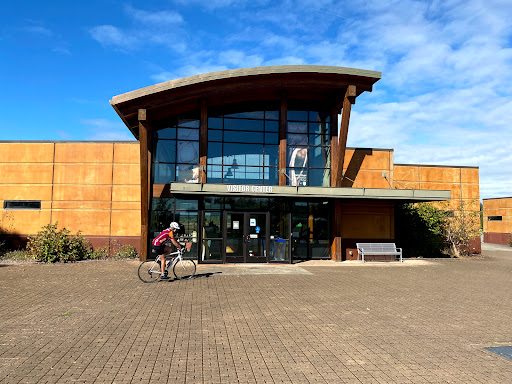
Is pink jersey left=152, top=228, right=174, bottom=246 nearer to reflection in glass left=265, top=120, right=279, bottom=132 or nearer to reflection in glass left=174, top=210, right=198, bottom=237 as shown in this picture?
reflection in glass left=174, top=210, right=198, bottom=237

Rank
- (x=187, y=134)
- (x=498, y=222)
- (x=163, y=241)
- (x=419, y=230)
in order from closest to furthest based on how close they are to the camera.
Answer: (x=163, y=241), (x=187, y=134), (x=419, y=230), (x=498, y=222)

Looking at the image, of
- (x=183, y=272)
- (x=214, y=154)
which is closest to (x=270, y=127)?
(x=214, y=154)

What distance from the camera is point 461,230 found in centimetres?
2081

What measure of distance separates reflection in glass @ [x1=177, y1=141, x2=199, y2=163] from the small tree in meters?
13.8

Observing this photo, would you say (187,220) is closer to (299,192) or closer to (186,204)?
(186,204)

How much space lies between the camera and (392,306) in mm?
8391

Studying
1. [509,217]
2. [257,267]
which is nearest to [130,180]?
[257,267]

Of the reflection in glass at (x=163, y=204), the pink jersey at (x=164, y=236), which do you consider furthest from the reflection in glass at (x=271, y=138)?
the pink jersey at (x=164, y=236)

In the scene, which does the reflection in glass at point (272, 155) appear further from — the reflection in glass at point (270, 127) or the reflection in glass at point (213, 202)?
the reflection in glass at point (213, 202)

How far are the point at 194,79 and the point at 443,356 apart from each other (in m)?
13.7

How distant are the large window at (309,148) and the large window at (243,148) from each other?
28.8 inches

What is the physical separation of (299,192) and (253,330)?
10008 mm

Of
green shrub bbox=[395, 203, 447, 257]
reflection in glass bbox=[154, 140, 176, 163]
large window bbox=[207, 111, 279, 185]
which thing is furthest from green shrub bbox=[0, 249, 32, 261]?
green shrub bbox=[395, 203, 447, 257]

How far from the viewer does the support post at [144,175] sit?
1612 centimetres
